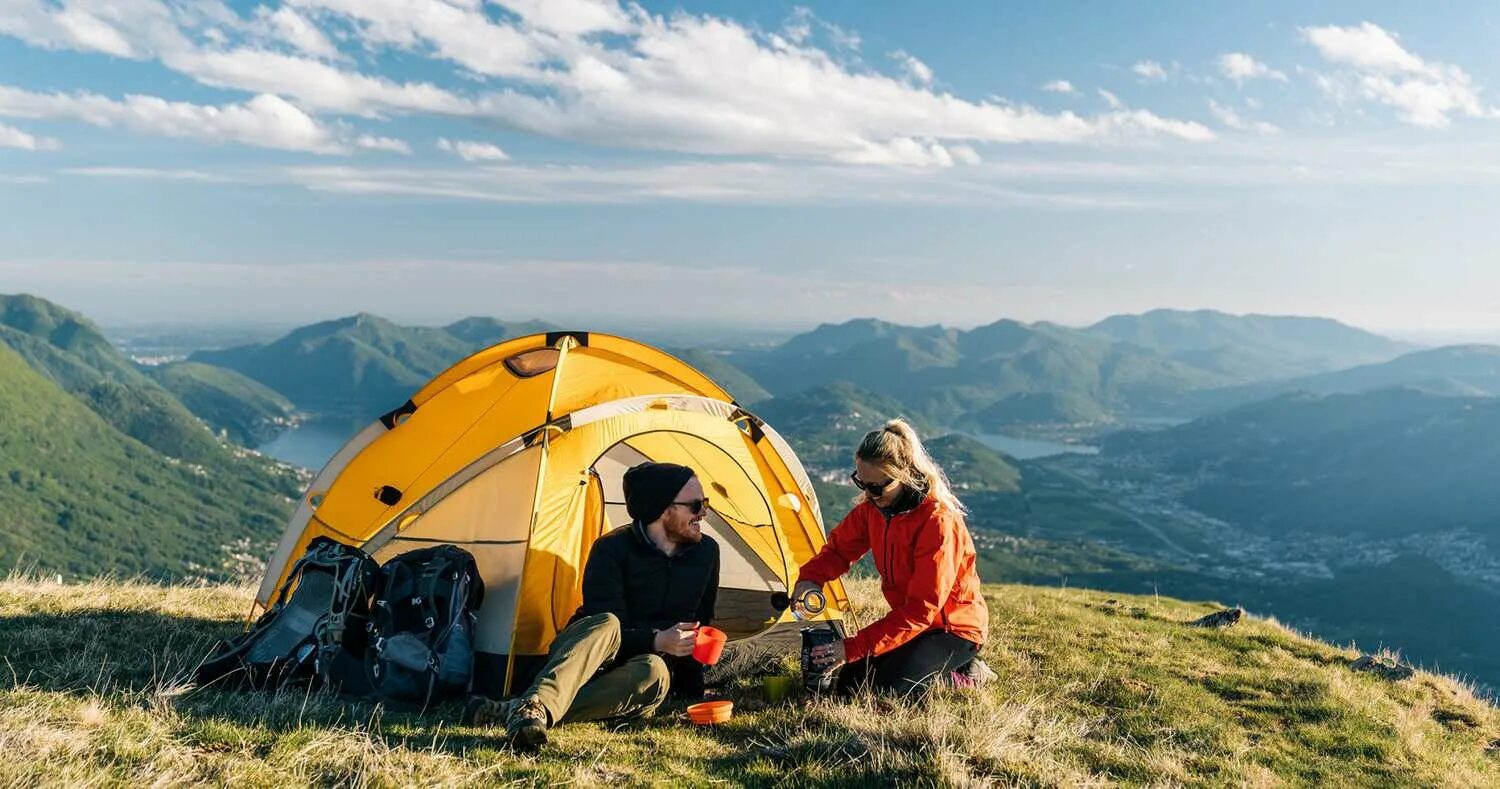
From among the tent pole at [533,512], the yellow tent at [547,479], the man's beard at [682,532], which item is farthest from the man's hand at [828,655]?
the tent pole at [533,512]

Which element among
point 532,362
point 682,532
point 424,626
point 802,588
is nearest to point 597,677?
point 682,532

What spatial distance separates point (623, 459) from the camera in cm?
1120

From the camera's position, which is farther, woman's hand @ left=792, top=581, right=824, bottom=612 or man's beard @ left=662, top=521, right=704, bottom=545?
woman's hand @ left=792, top=581, right=824, bottom=612

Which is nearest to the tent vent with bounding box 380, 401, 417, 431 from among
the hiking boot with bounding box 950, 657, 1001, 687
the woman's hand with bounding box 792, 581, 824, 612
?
the woman's hand with bounding box 792, 581, 824, 612

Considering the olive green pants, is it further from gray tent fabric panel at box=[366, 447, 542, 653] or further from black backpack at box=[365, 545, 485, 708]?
gray tent fabric panel at box=[366, 447, 542, 653]

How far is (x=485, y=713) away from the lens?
689 cm

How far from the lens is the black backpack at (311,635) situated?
7.70 meters

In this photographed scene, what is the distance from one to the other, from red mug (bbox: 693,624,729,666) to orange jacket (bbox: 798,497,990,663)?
121 centimetres

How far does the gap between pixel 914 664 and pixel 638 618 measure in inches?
101

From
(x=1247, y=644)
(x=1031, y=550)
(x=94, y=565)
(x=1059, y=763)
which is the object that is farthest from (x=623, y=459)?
(x=94, y=565)

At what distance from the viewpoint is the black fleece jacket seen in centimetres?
770

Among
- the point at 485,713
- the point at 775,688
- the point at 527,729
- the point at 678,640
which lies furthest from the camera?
the point at 775,688

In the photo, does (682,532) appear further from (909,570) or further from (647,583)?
(909,570)

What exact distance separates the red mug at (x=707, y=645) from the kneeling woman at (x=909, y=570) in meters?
1.04
